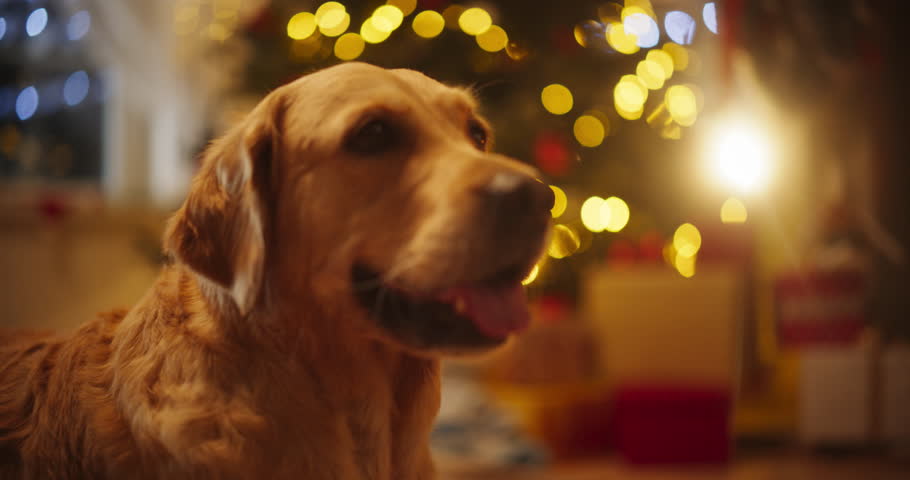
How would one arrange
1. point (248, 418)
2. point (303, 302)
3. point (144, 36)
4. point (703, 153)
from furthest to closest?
point (144, 36), point (703, 153), point (303, 302), point (248, 418)

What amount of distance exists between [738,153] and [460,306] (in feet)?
5.45

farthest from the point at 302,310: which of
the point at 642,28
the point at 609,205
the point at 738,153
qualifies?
the point at 609,205

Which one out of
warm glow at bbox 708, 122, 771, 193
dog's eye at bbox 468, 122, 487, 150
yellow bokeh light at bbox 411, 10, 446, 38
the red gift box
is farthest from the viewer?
yellow bokeh light at bbox 411, 10, 446, 38

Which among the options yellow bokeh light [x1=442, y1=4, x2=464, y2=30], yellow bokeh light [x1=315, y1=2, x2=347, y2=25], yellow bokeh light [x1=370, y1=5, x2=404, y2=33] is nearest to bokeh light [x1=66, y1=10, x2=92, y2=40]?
yellow bokeh light [x1=315, y1=2, x2=347, y2=25]

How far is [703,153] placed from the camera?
102 inches

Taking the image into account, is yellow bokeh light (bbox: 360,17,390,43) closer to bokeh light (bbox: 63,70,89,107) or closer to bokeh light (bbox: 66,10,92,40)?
bokeh light (bbox: 66,10,92,40)

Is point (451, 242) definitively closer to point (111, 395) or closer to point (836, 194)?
point (111, 395)

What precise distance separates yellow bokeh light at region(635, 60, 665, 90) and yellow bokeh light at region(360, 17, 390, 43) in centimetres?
117

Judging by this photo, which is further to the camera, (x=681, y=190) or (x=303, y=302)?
(x=681, y=190)

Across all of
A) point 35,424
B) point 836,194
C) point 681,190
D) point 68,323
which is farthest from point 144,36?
point 836,194

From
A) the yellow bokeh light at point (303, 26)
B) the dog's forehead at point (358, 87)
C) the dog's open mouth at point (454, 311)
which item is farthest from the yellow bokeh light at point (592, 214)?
the dog's open mouth at point (454, 311)

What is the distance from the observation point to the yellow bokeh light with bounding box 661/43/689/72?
2.61 m

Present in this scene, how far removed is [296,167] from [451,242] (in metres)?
0.30

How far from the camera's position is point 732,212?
3.31m
